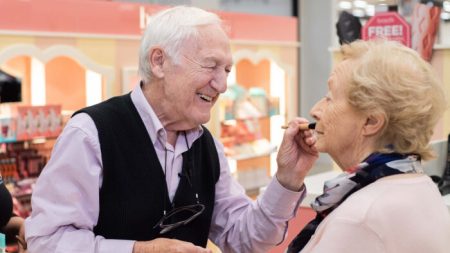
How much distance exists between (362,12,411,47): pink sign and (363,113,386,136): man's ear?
2569 millimetres

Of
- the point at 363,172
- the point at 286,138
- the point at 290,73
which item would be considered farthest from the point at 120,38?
the point at 363,172

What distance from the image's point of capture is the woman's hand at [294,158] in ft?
6.84

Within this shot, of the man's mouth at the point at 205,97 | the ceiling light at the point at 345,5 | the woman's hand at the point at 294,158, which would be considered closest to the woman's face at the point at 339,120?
the woman's hand at the point at 294,158

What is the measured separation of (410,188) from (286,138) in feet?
1.83

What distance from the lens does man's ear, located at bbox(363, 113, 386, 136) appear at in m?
1.67

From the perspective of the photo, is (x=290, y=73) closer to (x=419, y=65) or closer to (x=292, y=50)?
(x=292, y=50)

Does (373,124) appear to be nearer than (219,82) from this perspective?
Yes

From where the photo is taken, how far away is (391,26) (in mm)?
4184

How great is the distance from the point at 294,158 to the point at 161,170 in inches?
17.6

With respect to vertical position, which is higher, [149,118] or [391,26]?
[391,26]

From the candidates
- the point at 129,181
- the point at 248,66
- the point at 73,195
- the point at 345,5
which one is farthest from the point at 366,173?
the point at 345,5

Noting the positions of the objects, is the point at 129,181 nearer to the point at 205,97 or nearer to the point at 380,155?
the point at 205,97

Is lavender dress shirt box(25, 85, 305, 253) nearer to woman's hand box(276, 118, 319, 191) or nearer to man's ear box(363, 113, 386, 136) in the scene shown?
woman's hand box(276, 118, 319, 191)

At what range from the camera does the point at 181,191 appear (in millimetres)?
2004
